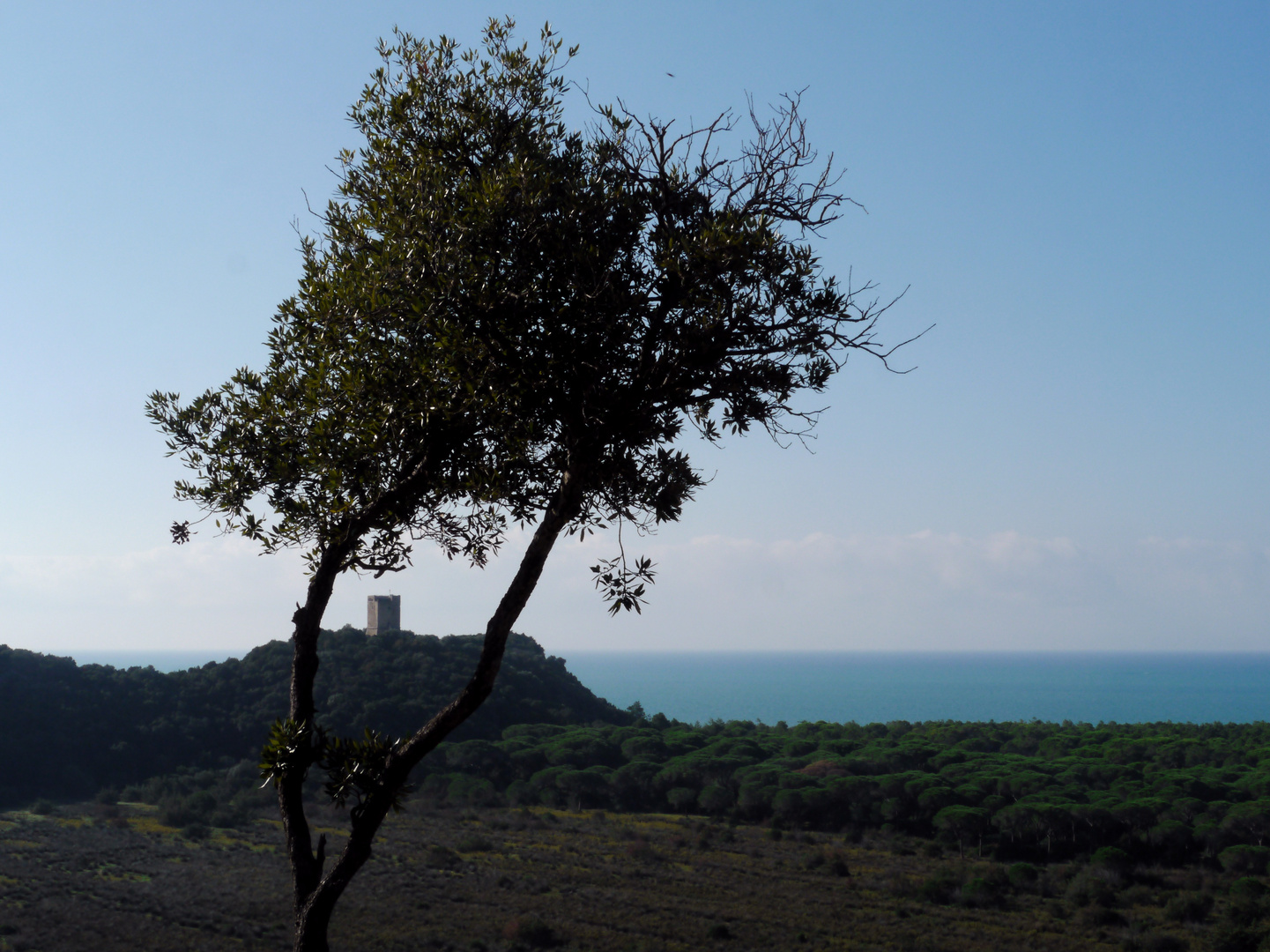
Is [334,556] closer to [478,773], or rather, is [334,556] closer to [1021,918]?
[1021,918]

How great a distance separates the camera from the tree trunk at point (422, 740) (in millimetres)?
6539

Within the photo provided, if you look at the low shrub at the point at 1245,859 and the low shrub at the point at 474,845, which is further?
the low shrub at the point at 474,845

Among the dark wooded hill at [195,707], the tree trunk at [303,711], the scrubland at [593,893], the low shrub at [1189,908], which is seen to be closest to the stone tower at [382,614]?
the dark wooded hill at [195,707]

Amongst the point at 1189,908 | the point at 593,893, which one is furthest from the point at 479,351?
the point at 1189,908

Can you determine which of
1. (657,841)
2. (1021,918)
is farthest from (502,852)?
(1021,918)

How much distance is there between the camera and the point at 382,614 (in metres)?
75.4

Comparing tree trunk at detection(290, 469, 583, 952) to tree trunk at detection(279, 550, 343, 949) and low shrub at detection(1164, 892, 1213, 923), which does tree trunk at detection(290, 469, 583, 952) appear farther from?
low shrub at detection(1164, 892, 1213, 923)

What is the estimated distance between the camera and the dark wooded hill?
173ft

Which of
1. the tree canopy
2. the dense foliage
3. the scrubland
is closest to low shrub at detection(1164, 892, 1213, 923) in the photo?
the scrubland

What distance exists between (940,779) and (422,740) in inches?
1960

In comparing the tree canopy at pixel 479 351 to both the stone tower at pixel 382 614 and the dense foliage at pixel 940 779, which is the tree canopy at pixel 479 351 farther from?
the stone tower at pixel 382 614

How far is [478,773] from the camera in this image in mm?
55969

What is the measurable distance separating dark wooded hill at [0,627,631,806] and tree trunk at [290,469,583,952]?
1754 inches

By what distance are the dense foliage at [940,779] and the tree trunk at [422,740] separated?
148 ft
